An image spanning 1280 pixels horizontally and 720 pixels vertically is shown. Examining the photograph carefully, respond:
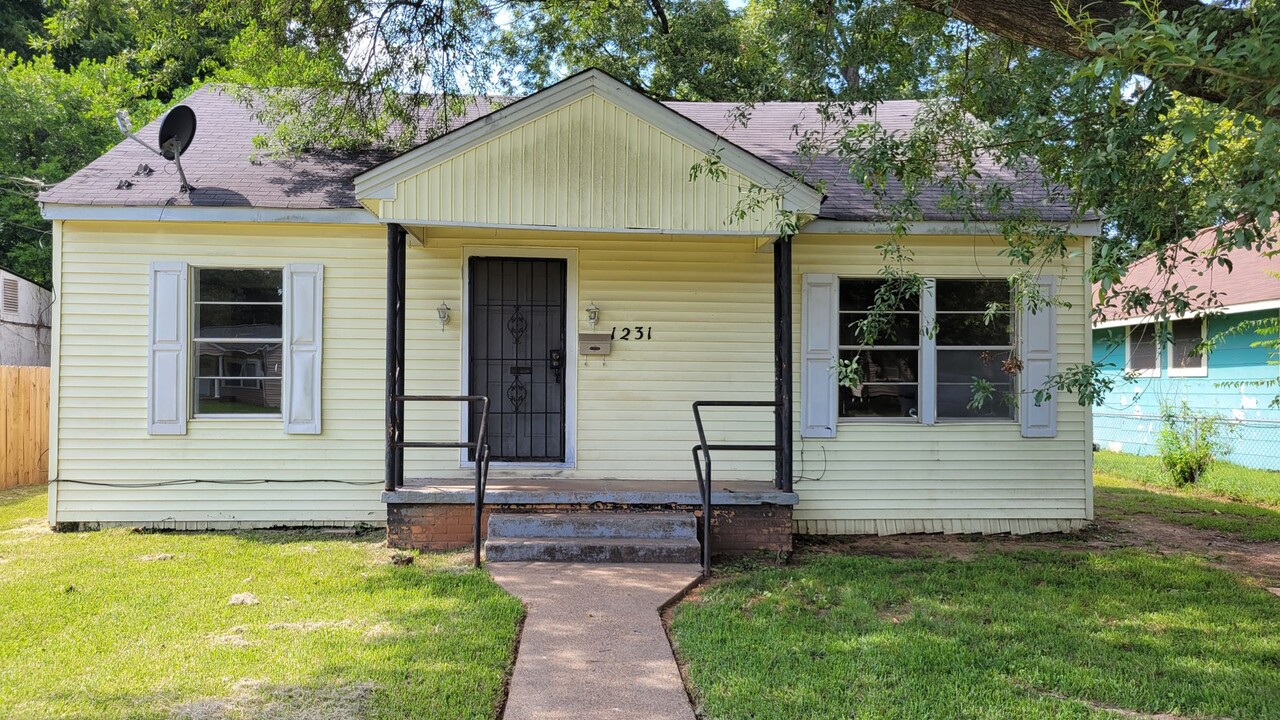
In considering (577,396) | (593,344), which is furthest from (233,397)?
(593,344)

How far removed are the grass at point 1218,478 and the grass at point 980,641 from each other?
5040 mm

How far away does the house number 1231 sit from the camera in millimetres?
7535

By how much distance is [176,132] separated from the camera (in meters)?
7.44

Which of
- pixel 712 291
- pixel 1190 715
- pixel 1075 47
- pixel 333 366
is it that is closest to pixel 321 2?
pixel 333 366

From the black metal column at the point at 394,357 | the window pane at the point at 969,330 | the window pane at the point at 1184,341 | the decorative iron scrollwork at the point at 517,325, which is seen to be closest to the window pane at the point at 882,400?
the window pane at the point at 969,330

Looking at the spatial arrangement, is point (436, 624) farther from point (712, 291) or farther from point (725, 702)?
point (712, 291)

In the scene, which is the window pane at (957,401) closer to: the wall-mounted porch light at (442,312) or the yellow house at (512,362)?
the yellow house at (512,362)

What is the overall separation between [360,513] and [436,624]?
10.4 ft

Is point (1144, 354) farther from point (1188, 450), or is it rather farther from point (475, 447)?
point (475, 447)

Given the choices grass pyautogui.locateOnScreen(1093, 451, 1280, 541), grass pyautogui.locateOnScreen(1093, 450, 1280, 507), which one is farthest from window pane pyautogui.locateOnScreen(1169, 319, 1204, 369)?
grass pyautogui.locateOnScreen(1093, 451, 1280, 541)

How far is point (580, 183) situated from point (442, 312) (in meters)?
2.04

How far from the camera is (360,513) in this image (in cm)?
736

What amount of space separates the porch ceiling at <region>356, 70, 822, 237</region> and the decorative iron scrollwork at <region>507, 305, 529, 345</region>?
5.29 feet

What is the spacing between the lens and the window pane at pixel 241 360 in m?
7.34
